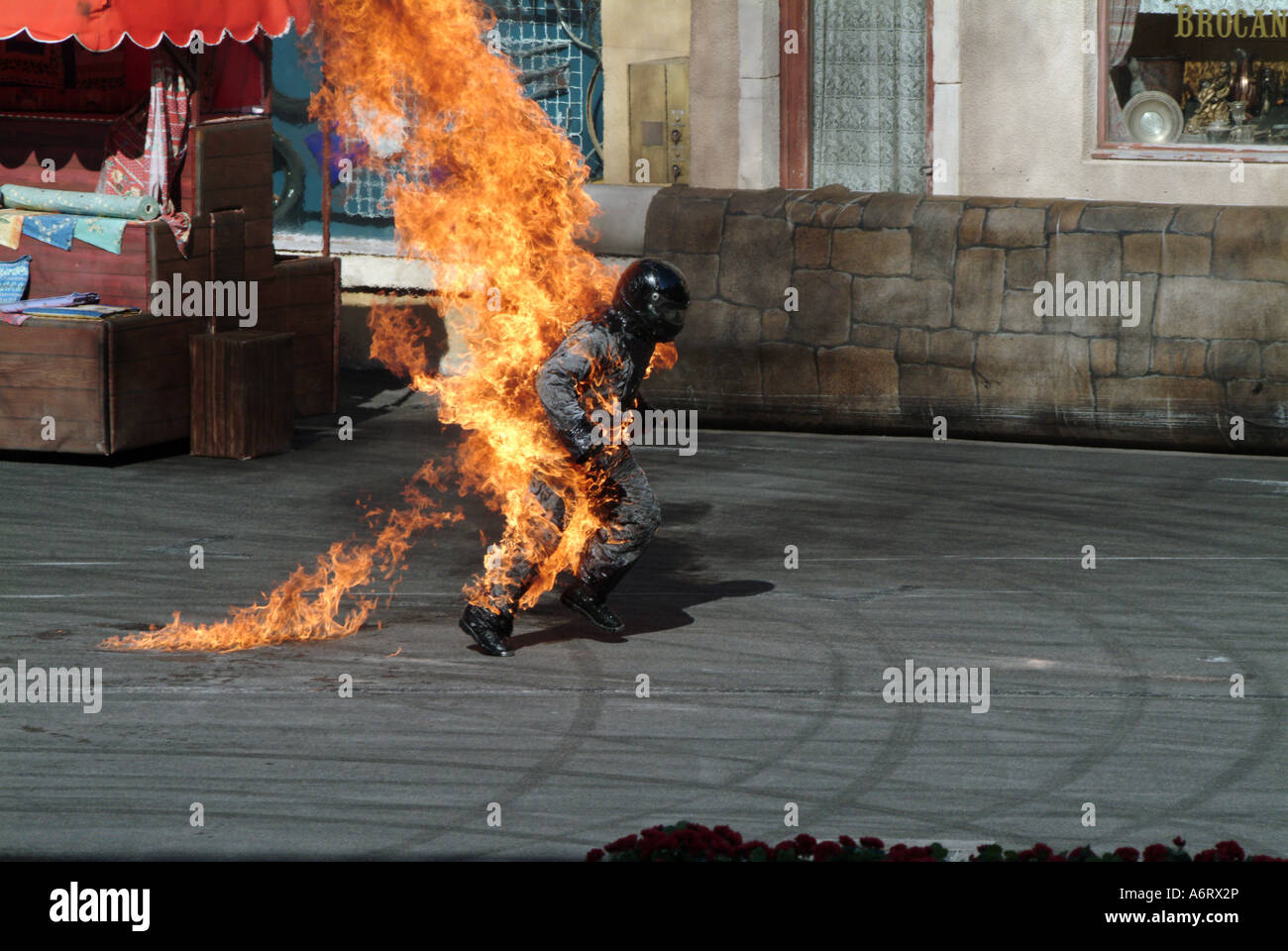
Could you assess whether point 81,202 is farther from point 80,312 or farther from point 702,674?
point 702,674

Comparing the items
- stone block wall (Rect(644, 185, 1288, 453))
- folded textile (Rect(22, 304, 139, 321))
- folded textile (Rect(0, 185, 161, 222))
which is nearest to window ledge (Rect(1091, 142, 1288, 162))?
stone block wall (Rect(644, 185, 1288, 453))

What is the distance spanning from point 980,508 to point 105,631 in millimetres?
5633

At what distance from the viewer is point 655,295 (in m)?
9.02

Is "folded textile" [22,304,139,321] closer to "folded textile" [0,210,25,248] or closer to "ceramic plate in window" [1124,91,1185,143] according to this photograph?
"folded textile" [0,210,25,248]

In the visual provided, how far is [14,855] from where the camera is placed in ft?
21.3

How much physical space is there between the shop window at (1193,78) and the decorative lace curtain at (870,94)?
167cm

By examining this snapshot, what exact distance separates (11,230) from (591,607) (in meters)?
7.10

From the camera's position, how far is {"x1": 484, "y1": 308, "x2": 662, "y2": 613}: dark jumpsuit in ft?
29.4

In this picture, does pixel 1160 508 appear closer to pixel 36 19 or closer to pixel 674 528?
pixel 674 528

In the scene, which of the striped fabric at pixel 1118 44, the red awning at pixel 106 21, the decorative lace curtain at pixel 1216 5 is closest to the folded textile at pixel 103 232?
the red awning at pixel 106 21

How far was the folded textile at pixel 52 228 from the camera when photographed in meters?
14.1

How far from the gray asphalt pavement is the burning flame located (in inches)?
14.0

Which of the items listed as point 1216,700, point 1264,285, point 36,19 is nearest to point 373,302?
point 36,19

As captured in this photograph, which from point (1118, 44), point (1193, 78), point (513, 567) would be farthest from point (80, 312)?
point (1193, 78)
